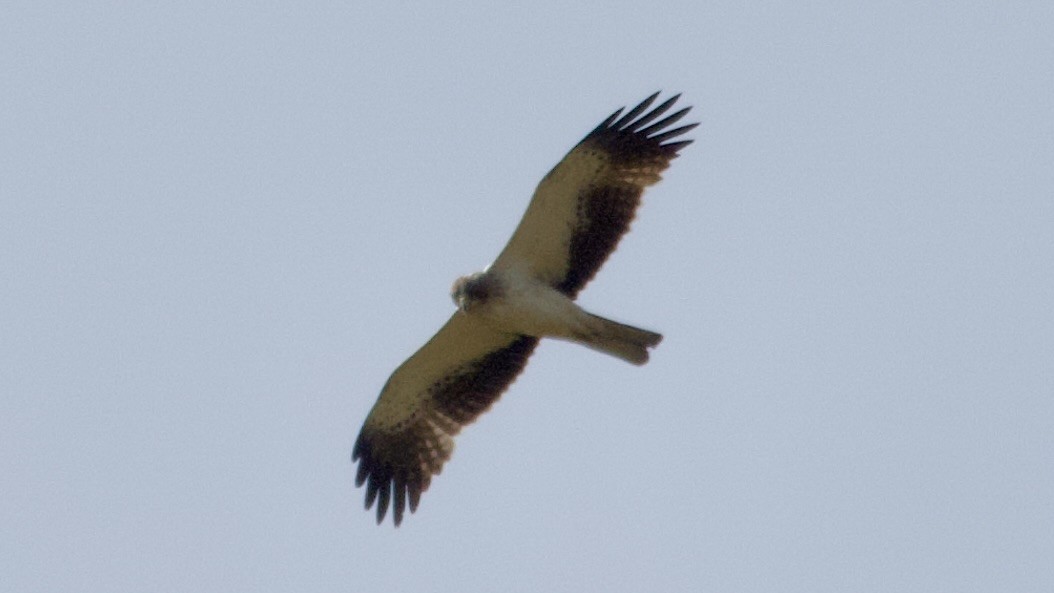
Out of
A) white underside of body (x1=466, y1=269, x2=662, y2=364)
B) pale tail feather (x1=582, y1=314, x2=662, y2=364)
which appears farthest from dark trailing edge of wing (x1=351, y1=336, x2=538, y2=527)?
pale tail feather (x1=582, y1=314, x2=662, y2=364)

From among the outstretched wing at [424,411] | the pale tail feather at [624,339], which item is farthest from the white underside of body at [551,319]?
the outstretched wing at [424,411]

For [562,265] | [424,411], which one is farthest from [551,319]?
[424,411]

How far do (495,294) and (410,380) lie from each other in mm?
1485

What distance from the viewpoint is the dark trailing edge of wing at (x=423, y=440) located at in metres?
15.9

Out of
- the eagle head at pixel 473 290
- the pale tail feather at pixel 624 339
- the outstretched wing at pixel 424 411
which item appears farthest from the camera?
the outstretched wing at pixel 424 411

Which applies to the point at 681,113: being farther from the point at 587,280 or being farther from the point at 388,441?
the point at 388,441

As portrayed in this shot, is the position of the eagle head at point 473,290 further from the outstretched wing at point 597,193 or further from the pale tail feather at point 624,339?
the pale tail feather at point 624,339

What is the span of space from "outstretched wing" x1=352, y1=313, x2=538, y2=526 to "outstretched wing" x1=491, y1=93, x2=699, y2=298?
100 cm

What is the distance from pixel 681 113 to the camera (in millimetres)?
15055

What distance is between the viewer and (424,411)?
1619cm

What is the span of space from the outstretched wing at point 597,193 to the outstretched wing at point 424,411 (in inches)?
39.5

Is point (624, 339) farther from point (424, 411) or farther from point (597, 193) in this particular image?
point (424, 411)

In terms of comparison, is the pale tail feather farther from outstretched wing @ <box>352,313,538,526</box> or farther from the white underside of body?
outstretched wing @ <box>352,313,538,526</box>

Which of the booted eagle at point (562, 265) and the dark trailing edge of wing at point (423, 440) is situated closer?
the booted eagle at point (562, 265)
